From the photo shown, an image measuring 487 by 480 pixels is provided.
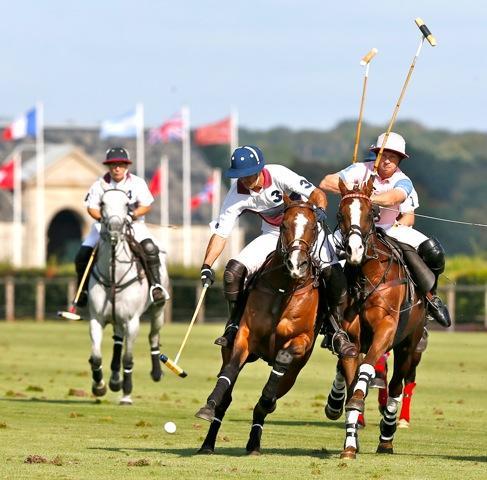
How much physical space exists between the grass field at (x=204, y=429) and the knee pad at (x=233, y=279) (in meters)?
1.21

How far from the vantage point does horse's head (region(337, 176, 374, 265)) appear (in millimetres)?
12234

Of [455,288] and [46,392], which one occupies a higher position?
[46,392]

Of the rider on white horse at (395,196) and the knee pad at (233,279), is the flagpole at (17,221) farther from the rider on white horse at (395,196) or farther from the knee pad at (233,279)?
the knee pad at (233,279)

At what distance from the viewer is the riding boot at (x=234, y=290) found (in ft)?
41.3

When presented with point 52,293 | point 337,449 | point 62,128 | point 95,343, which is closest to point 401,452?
point 337,449

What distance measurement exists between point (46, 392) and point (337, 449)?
280 inches

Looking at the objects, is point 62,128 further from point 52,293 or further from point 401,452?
point 401,452

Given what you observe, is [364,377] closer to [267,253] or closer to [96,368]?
Result: [267,253]

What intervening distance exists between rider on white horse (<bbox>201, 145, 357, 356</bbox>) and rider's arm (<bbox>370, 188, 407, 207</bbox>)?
23.0 inches

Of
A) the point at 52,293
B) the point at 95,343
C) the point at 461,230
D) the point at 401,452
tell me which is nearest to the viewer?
the point at 401,452

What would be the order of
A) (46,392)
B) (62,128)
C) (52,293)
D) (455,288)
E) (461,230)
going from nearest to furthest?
(46,392), (455,288), (52,293), (62,128), (461,230)

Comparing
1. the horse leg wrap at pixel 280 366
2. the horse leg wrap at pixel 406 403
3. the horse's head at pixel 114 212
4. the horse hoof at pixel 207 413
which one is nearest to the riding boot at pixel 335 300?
the horse leg wrap at pixel 280 366

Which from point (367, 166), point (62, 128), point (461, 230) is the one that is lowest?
point (461, 230)

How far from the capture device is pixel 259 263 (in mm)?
12844
